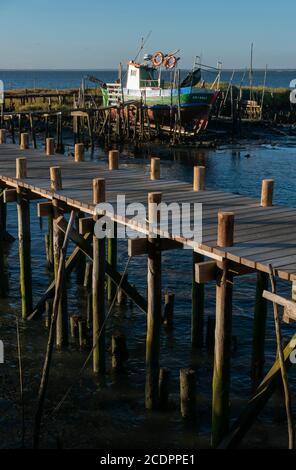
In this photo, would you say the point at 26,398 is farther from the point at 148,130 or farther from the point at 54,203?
the point at 148,130

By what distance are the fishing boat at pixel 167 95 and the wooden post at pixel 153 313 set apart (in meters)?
35.2

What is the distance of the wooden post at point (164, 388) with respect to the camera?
36.3 feet

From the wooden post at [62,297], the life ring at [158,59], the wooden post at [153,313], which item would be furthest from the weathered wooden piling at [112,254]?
the life ring at [158,59]

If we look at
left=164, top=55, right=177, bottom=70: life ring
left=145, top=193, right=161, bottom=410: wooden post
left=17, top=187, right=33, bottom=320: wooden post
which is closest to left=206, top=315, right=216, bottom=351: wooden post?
left=145, top=193, right=161, bottom=410: wooden post

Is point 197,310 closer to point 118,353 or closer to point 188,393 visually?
point 118,353

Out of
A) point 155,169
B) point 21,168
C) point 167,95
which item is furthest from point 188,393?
point 167,95

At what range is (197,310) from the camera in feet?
43.3

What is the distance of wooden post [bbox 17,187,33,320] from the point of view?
1431 cm

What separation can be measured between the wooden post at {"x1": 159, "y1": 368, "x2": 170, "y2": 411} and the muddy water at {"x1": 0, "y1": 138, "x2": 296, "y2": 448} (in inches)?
6.4

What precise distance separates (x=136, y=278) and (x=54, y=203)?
5385 millimetres

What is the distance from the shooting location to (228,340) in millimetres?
9359

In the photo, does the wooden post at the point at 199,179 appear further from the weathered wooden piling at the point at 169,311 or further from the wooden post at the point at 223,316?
the wooden post at the point at 223,316
